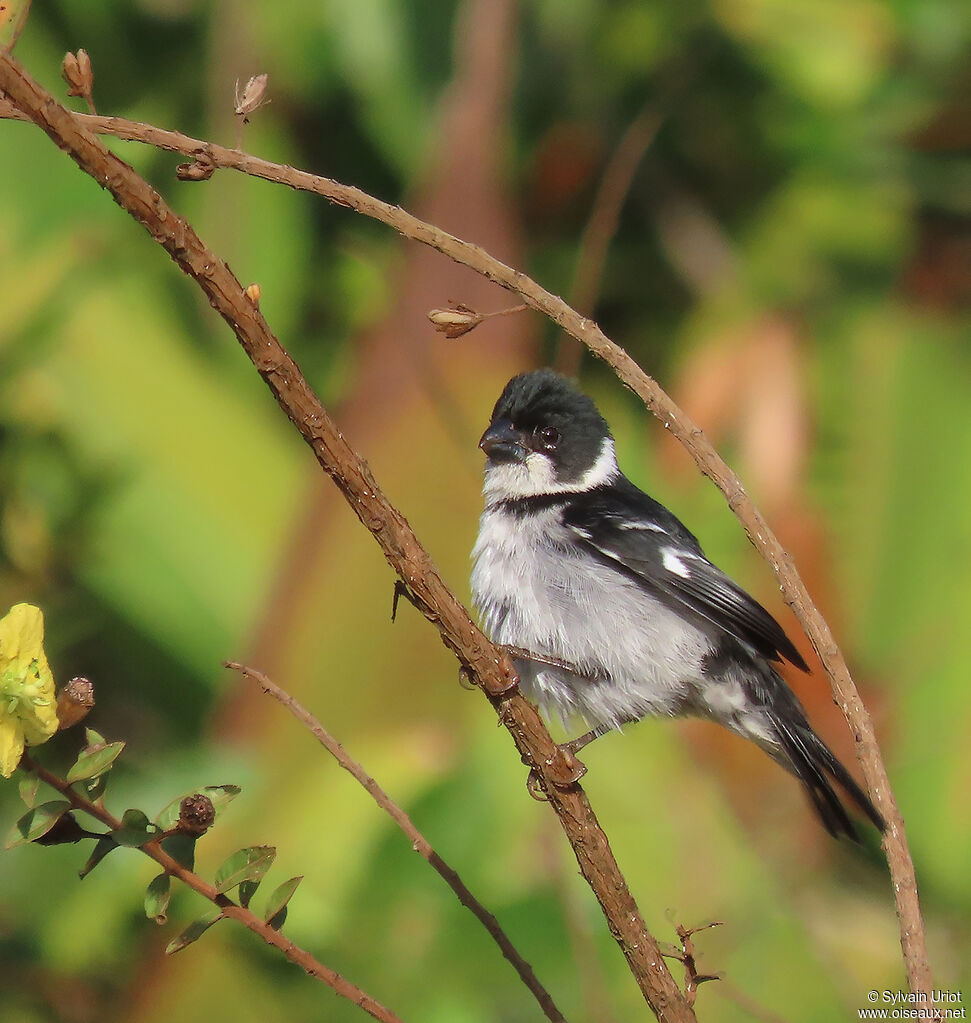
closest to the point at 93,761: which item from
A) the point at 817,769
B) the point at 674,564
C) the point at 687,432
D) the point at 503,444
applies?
the point at 687,432

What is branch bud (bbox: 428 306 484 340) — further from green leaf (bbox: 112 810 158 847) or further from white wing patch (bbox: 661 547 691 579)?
white wing patch (bbox: 661 547 691 579)

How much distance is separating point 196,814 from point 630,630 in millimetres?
1469

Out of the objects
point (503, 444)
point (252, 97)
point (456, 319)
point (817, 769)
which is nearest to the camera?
point (252, 97)

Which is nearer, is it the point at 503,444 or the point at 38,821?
the point at 38,821

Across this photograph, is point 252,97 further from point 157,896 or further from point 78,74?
point 157,896

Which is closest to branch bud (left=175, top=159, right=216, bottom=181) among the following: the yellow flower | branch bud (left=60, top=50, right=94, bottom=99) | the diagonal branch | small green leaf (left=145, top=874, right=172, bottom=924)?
the diagonal branch

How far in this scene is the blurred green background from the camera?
2.87m

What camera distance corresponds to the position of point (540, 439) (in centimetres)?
295

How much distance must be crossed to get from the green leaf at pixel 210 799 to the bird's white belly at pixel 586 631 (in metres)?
1.31

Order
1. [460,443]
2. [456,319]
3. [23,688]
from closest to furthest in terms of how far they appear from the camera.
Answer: [23,688] < [456,319] < [460,443]

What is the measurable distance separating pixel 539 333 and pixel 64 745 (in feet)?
5.96

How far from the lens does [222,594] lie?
3611mm

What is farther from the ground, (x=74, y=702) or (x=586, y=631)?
(x=586, y=631)

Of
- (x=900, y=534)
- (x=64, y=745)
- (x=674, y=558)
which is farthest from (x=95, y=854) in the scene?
(x=900, y=534)
